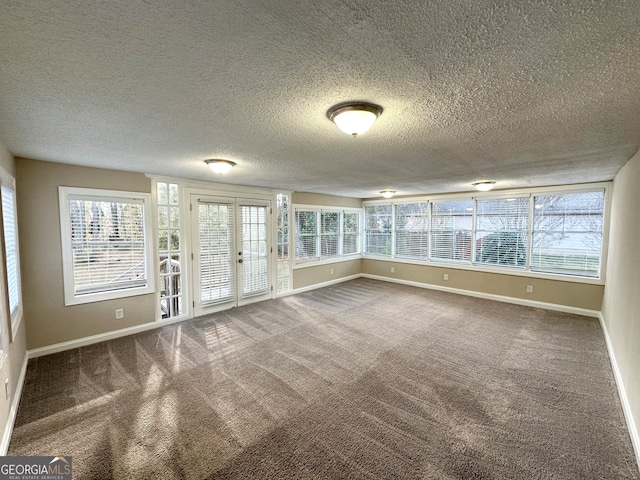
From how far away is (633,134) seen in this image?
2201 mm

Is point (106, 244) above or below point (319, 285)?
above

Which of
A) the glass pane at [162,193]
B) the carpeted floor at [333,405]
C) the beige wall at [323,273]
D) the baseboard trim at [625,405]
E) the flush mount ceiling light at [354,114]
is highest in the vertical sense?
the flush mount ceiling light at [354,114]

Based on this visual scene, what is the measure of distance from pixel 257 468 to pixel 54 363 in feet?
9.60

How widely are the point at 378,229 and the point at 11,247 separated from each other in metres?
6.92

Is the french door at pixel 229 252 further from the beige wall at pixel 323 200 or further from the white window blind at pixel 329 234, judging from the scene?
the white window blind at pixel 329 234

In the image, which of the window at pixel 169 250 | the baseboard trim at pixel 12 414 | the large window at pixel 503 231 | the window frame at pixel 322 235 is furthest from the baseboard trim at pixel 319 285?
the baseboard trim at pixel 12 414

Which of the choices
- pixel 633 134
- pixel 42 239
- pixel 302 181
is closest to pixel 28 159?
pixel 42 239

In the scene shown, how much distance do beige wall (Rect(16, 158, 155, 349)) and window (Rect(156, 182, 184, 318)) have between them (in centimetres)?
74

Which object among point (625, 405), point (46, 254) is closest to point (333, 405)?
point (625, 405)

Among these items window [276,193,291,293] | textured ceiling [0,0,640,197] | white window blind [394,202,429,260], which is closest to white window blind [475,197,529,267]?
white window blind [394,202,429,260]

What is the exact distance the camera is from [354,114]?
5.65ft

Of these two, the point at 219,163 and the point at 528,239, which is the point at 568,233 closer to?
the point at 528,239

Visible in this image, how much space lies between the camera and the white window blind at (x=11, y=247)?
2402 millimetres

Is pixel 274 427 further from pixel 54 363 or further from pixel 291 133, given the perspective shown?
pixel 54 363
